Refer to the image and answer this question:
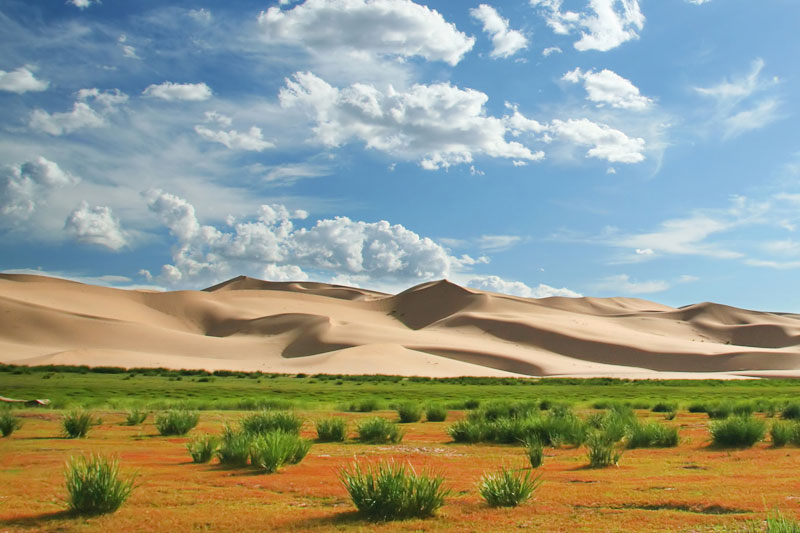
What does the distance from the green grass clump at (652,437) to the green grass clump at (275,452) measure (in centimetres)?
811

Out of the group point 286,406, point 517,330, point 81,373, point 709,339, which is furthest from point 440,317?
point 286,406

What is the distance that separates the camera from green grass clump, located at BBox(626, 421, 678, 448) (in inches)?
680

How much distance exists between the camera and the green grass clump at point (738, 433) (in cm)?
1664

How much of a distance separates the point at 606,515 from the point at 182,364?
8646cm

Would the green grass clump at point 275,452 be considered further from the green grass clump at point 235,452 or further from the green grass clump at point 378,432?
the green grass clump at point 378,432

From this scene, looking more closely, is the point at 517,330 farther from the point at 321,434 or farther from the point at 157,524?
the point at 157,524

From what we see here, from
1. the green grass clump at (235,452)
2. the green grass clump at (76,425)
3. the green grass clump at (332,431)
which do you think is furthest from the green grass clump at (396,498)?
the green grass clump at (76,425)

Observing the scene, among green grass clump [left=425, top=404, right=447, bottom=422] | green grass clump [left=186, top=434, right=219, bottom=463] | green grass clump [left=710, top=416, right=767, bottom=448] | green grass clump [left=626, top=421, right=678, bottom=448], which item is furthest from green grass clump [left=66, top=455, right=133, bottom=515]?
green grass clump [left=425, top=404, right=447, bottom=422]

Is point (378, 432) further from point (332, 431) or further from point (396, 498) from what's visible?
point (396, 498)

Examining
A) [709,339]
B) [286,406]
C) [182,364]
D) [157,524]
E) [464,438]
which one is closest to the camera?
[157,524]

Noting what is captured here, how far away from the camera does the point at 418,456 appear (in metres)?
15.5

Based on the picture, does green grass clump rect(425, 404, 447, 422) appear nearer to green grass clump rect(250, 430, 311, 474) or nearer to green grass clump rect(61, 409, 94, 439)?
green grass clump rect(61, 409, 94, 439)

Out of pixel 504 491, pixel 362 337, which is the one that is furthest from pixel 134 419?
pixel 362 337

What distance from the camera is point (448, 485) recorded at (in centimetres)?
1126
